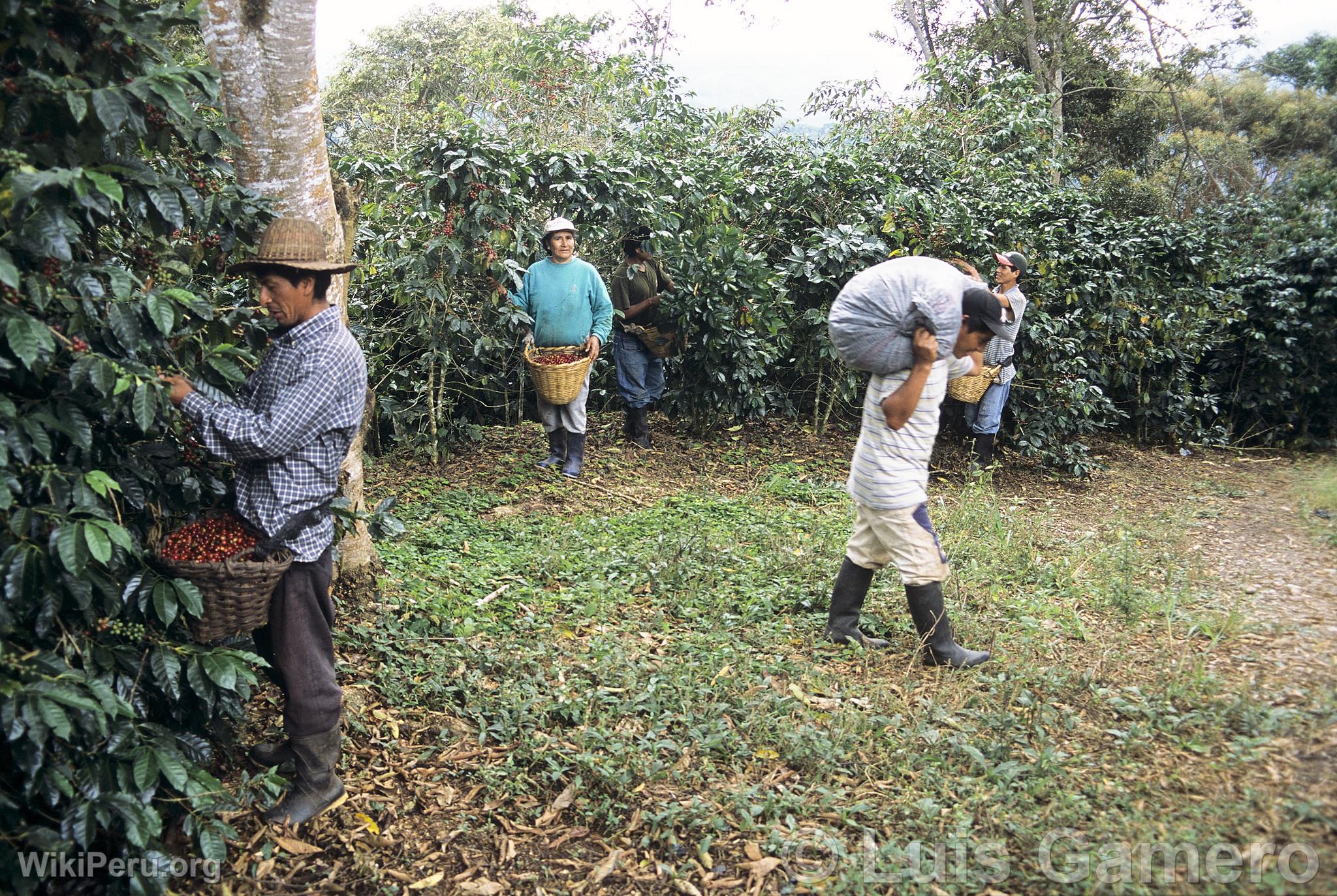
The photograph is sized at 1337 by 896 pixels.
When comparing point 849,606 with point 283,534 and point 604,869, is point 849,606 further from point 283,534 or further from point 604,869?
point 283,534

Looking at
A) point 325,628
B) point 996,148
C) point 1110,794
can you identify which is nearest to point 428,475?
point 325,628

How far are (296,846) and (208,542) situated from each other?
1.13 metres

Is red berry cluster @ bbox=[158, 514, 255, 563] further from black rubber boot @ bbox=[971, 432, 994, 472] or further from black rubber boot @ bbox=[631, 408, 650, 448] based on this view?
black rubber boot @ bbox=[971, 432, 994, 472]

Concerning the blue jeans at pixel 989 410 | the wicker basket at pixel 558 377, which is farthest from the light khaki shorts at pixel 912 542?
the blue jeans at pixel 989 410

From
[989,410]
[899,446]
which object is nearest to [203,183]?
[899,446]

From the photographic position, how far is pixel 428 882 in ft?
10.4

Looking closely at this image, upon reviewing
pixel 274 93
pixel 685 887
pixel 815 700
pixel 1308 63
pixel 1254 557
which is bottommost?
pixel 685 887

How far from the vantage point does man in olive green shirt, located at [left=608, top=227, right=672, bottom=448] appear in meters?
8.18

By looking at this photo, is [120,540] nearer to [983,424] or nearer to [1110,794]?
[1110,794]

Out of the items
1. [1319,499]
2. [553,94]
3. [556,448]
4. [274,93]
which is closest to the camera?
[274,93]

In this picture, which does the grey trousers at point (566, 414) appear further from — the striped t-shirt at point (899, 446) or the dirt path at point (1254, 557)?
the dirt path at point (1254, 557)

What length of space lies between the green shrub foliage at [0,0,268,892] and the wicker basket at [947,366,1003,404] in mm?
6072

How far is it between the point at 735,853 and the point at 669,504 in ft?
12.8

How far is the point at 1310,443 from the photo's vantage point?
977cm
